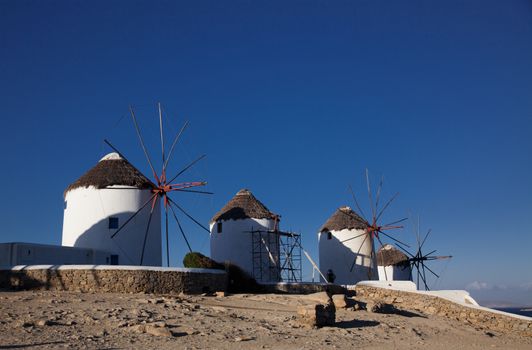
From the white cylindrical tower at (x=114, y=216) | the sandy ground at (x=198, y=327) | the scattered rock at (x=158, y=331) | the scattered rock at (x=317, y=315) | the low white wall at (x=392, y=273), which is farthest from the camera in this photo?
the low white wall at (x=392, y=273)

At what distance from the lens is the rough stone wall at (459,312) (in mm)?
20016

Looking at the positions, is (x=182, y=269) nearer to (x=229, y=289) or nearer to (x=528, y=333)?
(x=229, y=289)

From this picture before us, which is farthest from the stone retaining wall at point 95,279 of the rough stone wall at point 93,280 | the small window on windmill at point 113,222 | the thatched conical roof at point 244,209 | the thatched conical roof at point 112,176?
the thatched conical roof at point 244,209

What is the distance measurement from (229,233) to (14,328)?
19.7 m

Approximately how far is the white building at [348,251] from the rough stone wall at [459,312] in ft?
35.6

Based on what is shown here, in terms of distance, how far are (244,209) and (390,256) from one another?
1388 cm

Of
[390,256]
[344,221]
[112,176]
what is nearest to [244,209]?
[344,221]

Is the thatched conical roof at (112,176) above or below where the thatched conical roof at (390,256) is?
above

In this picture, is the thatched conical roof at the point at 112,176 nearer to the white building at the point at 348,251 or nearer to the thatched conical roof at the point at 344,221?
the white building at the point at 348,251

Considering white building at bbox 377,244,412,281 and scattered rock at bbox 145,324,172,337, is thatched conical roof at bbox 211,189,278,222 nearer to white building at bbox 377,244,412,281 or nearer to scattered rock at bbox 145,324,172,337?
white building at bbox 377,244,412,281

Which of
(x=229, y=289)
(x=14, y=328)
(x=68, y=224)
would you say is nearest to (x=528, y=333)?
(x=229, y=289)

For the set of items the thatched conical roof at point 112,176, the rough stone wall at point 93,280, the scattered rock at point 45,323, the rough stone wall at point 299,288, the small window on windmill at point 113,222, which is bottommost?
the scattered rock at point 45,323

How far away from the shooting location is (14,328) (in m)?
11.1

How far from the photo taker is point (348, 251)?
34.5 meters
